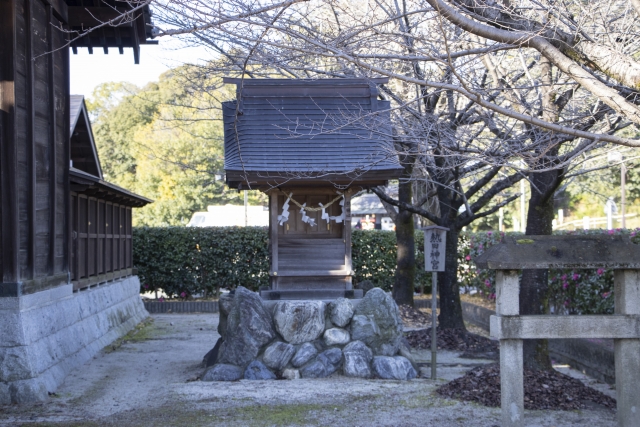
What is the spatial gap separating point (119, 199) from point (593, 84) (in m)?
14.0

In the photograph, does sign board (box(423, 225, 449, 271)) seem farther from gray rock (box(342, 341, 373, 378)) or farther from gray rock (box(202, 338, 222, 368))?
gray rock (box(202, 338, 222, 368))

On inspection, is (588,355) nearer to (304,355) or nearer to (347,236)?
(347,236)

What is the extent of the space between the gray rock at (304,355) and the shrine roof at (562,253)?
4.20 meters

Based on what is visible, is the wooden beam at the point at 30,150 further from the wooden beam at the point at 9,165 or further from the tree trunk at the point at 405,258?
the tree trunk at the point at 405,258

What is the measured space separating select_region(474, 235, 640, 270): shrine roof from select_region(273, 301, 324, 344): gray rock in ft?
13.6

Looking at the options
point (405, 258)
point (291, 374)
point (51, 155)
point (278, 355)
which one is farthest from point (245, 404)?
point (405, 258)

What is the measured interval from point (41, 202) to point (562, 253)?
7.46 metres

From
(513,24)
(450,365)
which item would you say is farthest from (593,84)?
(450,365)

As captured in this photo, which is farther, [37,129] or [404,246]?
[404,246]

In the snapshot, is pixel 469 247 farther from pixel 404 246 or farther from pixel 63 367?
pixel 63 367

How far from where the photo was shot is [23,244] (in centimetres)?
909

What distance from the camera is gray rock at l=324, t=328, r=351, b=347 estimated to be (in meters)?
10.6

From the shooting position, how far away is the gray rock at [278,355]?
33.9 ft

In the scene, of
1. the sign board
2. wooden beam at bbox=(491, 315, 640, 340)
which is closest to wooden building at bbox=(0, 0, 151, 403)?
wooden beam at bbox=(491, 315, 640, 340)
